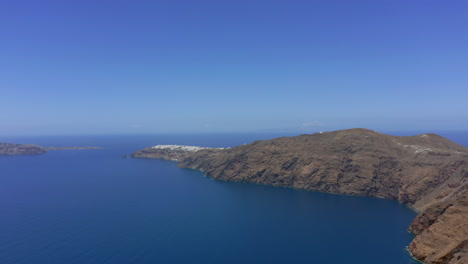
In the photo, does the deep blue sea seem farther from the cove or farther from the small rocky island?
the small rocky island

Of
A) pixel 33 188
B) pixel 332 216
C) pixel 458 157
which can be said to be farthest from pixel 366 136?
pixel 33 188

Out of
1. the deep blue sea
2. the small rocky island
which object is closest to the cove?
the deep blue sea

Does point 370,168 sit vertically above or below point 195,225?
above

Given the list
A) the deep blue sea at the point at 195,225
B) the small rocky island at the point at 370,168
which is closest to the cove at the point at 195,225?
the deep blue sea at the point at 195,225

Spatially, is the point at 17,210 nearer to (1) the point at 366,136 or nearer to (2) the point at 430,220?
(2) the point at 430,220

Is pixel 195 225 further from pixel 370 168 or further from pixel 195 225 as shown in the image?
pixel 370 168

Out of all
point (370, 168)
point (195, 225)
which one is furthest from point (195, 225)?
point (370, 168)
